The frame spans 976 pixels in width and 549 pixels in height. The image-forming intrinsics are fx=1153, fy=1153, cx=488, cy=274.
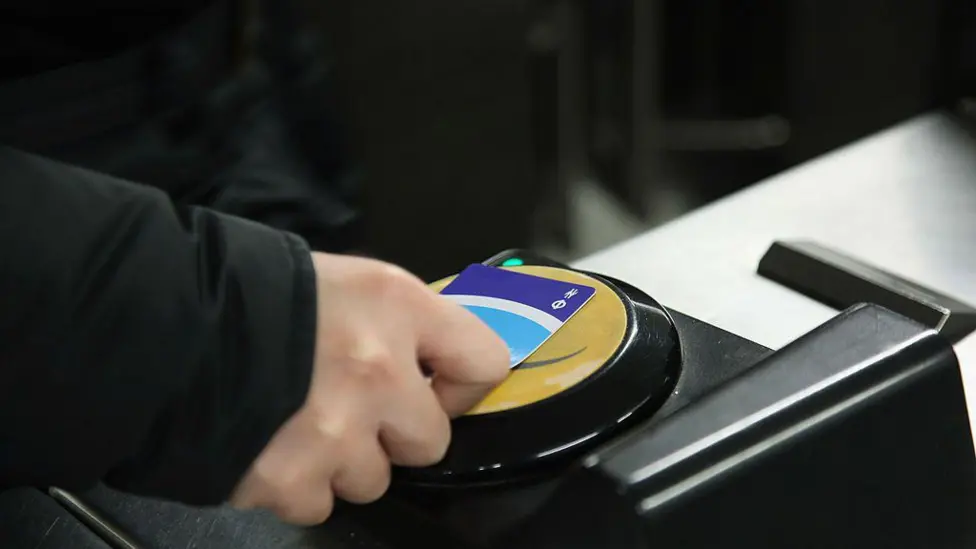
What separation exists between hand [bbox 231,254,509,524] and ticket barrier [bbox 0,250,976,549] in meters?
0.02

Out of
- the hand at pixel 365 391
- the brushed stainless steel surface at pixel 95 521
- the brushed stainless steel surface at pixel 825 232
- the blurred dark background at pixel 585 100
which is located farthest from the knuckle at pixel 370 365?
the blurred dark background at pixel 585 100

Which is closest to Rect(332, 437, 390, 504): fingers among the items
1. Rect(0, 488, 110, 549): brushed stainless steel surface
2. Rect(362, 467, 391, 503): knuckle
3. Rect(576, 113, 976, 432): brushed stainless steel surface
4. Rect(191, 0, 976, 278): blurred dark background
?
Rect(362, 467, 391, 503): knuckle

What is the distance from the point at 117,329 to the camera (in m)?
0.37

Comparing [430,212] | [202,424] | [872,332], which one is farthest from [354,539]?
[430,212]

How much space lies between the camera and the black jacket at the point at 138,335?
367 mm

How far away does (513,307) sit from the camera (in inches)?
19.0

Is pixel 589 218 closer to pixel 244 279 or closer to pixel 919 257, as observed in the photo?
pixel 919 257

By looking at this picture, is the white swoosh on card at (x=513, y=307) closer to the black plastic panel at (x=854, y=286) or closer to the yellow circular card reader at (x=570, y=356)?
the yellow circular card reader at (x=570, y=356)

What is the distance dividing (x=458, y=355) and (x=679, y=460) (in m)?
0.09

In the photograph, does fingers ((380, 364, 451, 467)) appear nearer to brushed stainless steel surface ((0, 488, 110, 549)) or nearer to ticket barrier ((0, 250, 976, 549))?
ticket barrier ((0, 250, 976, 549))

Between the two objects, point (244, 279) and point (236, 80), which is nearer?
point (244, 279)

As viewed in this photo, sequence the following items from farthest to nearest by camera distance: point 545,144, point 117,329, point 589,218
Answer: point 589,218
point 545,144
point 117,329

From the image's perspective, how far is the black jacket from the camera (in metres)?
0.37

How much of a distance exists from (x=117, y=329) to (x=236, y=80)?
0.60 meters
